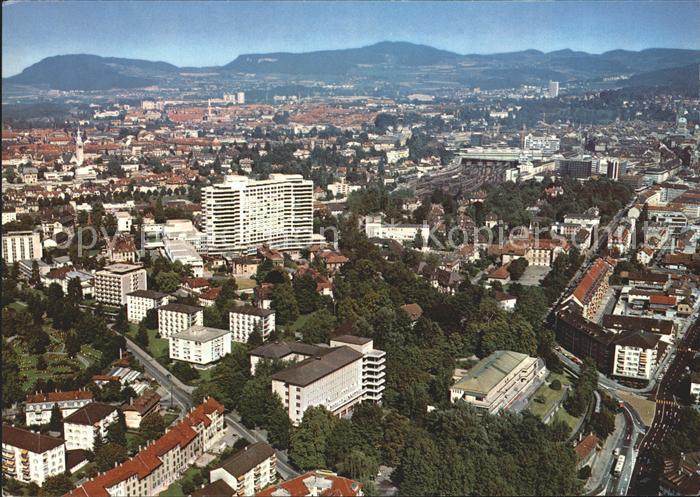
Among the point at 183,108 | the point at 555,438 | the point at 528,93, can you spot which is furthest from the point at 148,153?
the point at 555,438

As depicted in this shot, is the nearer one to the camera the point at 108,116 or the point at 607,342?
the point at 607,342

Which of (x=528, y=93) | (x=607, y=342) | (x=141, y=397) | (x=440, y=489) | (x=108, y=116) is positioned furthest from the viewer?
(x=528, y=93)

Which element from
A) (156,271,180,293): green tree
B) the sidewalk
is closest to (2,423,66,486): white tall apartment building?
the sidewalk

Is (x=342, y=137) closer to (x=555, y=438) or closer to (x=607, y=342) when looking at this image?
(x=607, y=342)

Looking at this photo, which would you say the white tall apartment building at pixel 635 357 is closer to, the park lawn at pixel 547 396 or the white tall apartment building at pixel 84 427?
the park lawn at pixel 547 396

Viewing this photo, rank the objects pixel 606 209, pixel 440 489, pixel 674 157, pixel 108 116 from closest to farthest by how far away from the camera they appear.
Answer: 1. pixel 440 489
2. pixel 606 209
3. pixel 674 157
4. pixel 108 116

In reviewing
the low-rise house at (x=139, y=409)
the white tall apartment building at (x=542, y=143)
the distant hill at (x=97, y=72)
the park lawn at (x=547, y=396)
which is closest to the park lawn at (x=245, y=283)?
the low-rise house at (x=139, y=409)
